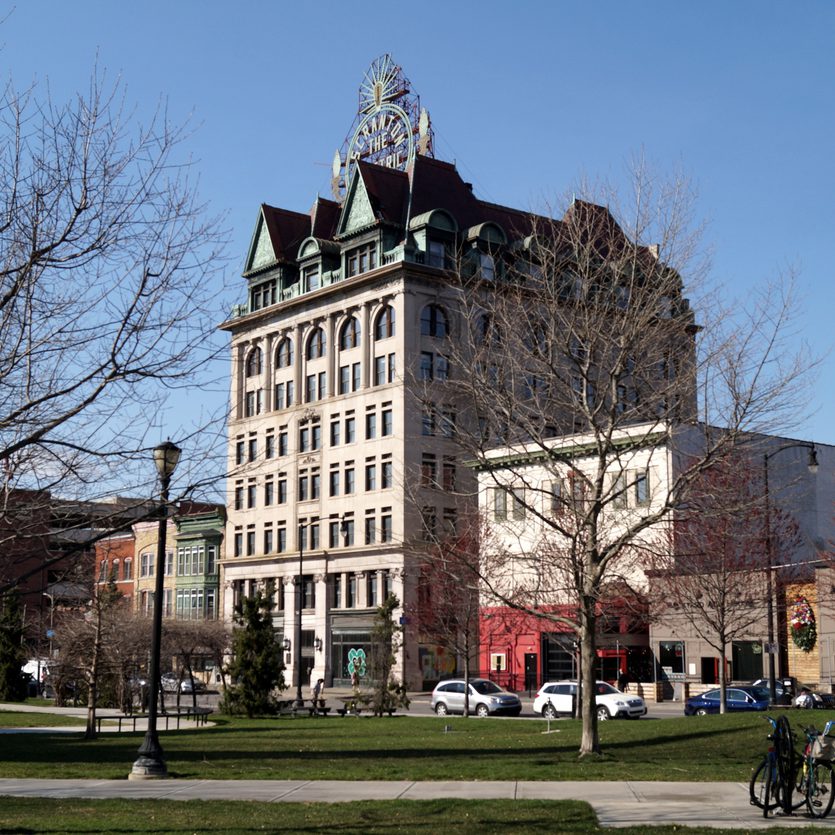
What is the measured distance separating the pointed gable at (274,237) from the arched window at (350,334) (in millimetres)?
9363

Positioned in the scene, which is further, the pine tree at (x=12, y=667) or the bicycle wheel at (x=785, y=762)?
the pine tree at (x=12, y=667)

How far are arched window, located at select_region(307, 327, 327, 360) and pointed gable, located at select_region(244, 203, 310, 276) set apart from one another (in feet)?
22.9

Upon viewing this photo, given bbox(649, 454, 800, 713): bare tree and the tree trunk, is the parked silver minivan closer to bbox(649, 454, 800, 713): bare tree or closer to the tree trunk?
bbox(649, 454, 800, 713): bare tree

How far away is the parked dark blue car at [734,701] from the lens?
4256cm

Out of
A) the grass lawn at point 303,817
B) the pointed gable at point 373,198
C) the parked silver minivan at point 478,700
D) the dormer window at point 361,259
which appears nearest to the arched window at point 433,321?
the dormer window at point 361,259

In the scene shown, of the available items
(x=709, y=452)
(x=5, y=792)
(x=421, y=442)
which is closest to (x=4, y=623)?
(x=421, y=442)

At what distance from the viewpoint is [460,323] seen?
72.5 meters

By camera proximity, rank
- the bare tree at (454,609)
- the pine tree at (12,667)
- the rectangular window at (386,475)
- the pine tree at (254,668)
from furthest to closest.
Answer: the rectangular window at (386,475) < the pine tree at (12,667) < the bare tree at (454,609) < the pine tree at (254,668)

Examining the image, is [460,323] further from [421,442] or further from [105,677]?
[105,677]

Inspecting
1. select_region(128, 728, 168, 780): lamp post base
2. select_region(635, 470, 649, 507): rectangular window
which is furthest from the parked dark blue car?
select_region(128, 728, 168, 780): lamp post base

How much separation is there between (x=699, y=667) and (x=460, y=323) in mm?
25831

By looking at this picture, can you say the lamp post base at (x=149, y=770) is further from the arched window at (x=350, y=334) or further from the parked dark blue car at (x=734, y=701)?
the arched window at (x=350, y=334)

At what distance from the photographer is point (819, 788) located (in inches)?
611

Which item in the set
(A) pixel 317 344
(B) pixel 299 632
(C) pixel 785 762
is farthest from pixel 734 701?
(A) pixel 317 344
